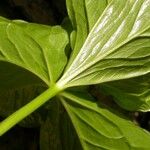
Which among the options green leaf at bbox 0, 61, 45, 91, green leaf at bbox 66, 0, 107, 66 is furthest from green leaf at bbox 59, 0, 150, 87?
green leaf at bbox 0, 61, 45, 91

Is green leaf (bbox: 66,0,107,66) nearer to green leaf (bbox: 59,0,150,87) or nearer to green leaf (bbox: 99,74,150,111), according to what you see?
green leaf (bbox: 59,0,150,87)

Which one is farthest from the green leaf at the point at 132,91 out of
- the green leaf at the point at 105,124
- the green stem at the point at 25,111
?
the green stem at the point at 25,111

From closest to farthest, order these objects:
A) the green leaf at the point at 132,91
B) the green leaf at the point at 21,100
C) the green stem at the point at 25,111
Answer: the green stem at the point at 25,111
the green leaf at the point at 132,91
the green leaf at the point at 21,100

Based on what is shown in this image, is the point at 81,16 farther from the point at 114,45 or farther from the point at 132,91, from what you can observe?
the point at 132,91

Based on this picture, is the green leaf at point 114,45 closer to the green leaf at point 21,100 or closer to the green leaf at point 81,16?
the green leaf at point 81,16

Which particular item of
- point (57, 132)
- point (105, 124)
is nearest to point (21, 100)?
point (57, 132)

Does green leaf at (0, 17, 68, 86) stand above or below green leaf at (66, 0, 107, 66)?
below
